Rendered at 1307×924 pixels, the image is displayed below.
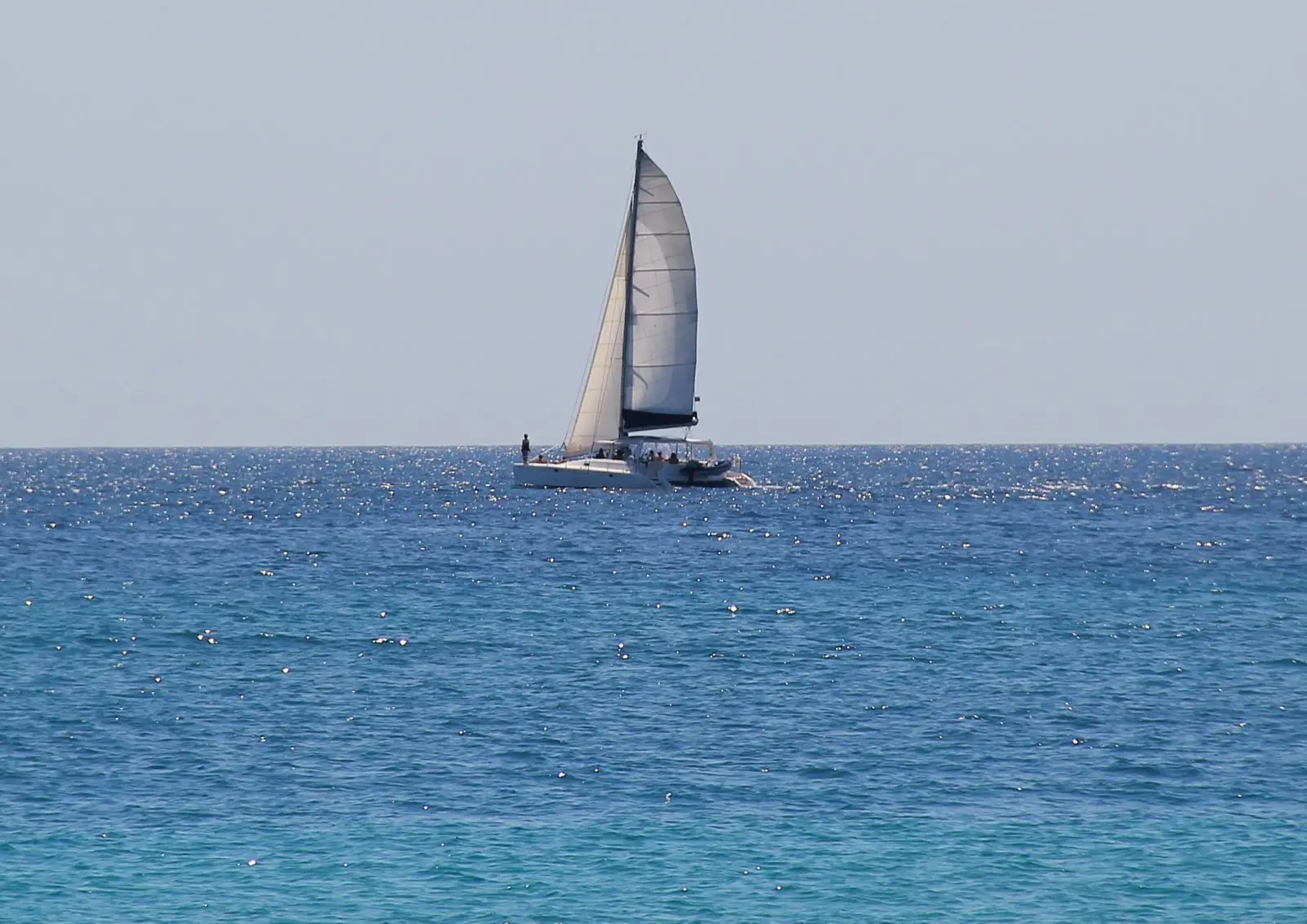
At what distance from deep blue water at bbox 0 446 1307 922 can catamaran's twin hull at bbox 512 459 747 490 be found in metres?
38.7

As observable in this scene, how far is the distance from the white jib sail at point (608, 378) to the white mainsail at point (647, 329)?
0.17ft

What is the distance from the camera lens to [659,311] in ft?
345

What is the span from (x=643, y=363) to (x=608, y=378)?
3.39 m

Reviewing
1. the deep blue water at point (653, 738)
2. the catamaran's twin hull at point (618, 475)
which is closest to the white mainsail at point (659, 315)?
the catamaran's twin hull at point (618, 475)

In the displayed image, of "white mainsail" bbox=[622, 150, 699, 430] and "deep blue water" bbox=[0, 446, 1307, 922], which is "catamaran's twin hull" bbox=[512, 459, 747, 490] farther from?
"deep blue water" bbox=[0, 446, 1307, 922]

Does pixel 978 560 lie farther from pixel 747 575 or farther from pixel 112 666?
pixel 112 666

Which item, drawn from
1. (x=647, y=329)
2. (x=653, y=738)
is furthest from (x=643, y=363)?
(x=653, y=738)

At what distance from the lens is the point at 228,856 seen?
72.4 feet

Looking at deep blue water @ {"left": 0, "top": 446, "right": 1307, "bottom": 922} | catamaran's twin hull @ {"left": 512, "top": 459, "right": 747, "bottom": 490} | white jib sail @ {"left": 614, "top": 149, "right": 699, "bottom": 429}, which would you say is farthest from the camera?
catamaran's twin hull @ {"left": 512, "top": 459, "right": 747, "bottom": 490}

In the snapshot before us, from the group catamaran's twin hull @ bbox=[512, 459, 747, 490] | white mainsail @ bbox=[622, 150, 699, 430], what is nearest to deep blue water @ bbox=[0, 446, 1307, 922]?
catamaran's twin hull @ bbox=[512, 459, 747, 490]

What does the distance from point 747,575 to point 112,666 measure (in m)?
26.2

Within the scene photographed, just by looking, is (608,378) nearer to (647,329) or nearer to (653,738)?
(647,329)

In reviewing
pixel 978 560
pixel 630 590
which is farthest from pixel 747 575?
pixel 978 560

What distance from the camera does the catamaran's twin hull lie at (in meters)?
106
